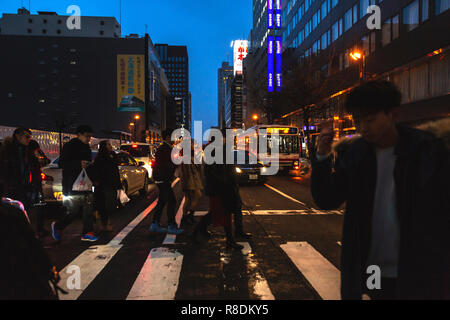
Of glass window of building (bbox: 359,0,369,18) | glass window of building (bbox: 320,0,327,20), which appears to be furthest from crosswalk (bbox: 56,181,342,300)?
glass window of building (bbox: 320,0,327,20)

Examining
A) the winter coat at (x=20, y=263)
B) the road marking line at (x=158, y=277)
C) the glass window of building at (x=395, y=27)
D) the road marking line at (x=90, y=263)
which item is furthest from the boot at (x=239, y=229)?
the glass window of building at (x=395, y=27)

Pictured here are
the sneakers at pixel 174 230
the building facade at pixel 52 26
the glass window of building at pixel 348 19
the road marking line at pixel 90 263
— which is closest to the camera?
the road marking line at pixel 90 263

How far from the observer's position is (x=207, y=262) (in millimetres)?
5328

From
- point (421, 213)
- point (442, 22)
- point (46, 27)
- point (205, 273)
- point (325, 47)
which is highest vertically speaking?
point (46, 27)

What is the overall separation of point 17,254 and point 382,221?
2007 mm

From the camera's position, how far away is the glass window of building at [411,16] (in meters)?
23.1

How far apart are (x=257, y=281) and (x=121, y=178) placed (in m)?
6.78

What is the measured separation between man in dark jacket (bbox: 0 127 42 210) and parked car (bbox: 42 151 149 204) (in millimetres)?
2222

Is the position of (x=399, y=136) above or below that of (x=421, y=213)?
above

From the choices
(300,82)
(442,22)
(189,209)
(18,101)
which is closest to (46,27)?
(18,101)

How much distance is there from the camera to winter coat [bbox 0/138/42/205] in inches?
240

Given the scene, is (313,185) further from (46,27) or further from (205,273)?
(46,27)

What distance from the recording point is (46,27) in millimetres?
83750

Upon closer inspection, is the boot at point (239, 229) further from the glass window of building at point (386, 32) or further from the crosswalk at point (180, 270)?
the glass window of building at point (386, 32)
